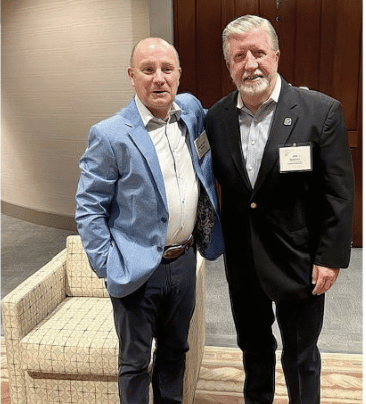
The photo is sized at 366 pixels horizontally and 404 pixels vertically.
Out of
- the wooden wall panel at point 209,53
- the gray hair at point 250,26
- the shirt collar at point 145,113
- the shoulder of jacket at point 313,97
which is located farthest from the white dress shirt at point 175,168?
the wooden wall panel at point 209,53

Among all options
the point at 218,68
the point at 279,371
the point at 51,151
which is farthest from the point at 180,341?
the point at 51,151

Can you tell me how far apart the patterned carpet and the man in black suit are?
0.57 metres

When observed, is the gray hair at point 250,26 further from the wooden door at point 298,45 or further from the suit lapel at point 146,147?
the wooden door at point 298,45

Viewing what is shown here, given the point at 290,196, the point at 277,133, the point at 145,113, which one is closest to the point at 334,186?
the point at 290,196

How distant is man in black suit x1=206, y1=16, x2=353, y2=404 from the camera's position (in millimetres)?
1924

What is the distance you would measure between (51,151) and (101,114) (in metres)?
0.86

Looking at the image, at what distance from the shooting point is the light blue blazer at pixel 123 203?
6.46 feet

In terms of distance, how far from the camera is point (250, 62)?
75.4 inches

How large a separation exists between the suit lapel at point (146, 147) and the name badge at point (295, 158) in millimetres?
447

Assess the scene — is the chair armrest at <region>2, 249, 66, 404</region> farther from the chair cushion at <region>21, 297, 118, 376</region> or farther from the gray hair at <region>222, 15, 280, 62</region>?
the gray hair at <region>222, 15, 280, 62</region>

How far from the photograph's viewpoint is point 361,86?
15.3ft

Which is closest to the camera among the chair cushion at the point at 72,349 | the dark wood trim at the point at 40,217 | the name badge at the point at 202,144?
the name badge at the point at 202,144

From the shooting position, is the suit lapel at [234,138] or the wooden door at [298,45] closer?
the suit lapel at [234,138]

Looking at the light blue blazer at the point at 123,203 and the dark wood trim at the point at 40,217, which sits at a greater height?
the light blue blazer at the point at 123,203
